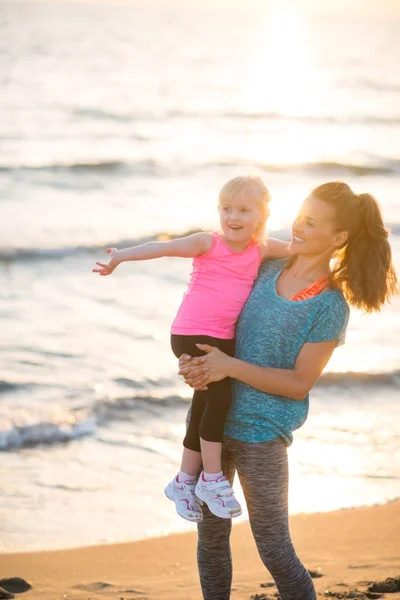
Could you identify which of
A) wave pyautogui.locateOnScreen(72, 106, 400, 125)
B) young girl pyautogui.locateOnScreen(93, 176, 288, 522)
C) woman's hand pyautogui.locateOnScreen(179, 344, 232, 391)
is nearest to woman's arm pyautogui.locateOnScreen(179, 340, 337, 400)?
woman's hand pyautogui.locateOnScreen(179, 344, 232, 391)

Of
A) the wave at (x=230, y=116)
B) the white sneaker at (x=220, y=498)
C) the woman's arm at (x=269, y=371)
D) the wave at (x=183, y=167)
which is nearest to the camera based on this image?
the woman's arm at (x=269, y=371)

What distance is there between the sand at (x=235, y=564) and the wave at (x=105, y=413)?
1.79m

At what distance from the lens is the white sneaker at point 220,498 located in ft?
11.4

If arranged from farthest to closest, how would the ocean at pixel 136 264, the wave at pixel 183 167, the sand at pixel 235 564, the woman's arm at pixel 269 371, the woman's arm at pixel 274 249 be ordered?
the wave at pixel 183 167, the ocean at pixel 136 264, the sand at pixel 235 564, the woman's arm at pixel 274 249, the woman's arm at pixel 269 371

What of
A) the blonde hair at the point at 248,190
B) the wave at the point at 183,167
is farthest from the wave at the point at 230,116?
the blonde hair at the point at 248,190

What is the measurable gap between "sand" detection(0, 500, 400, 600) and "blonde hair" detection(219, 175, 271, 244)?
2.22 meters

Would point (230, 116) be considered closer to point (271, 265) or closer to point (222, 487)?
point (271, 265)

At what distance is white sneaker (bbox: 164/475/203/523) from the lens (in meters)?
3.56

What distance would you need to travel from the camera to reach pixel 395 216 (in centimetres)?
1647

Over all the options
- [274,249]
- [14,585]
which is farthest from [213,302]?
[14,585]

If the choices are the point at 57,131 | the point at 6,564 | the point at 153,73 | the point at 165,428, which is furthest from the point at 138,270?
the point at 153,73

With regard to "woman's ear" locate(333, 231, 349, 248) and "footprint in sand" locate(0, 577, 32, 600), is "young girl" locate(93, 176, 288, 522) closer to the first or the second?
"woman's ear" locate(333, 231, 349, 248)

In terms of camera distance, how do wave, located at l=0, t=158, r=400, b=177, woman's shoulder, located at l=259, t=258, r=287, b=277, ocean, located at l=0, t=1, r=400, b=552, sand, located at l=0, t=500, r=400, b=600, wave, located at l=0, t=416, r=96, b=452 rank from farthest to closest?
wave, located at l=0, t=158, r=400, b=177 < wave, located at l=0, t=416, r=96, b=452 < ocean, located at l=0, t=1, r=400, b=552 < sand, located at l=0, t=500, r=400, b=600 < woman's shoulder, located at l=259, t=258, r=287, b=277

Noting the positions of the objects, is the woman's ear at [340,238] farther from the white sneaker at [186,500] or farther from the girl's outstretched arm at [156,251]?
the white sneaker at [186,500]
